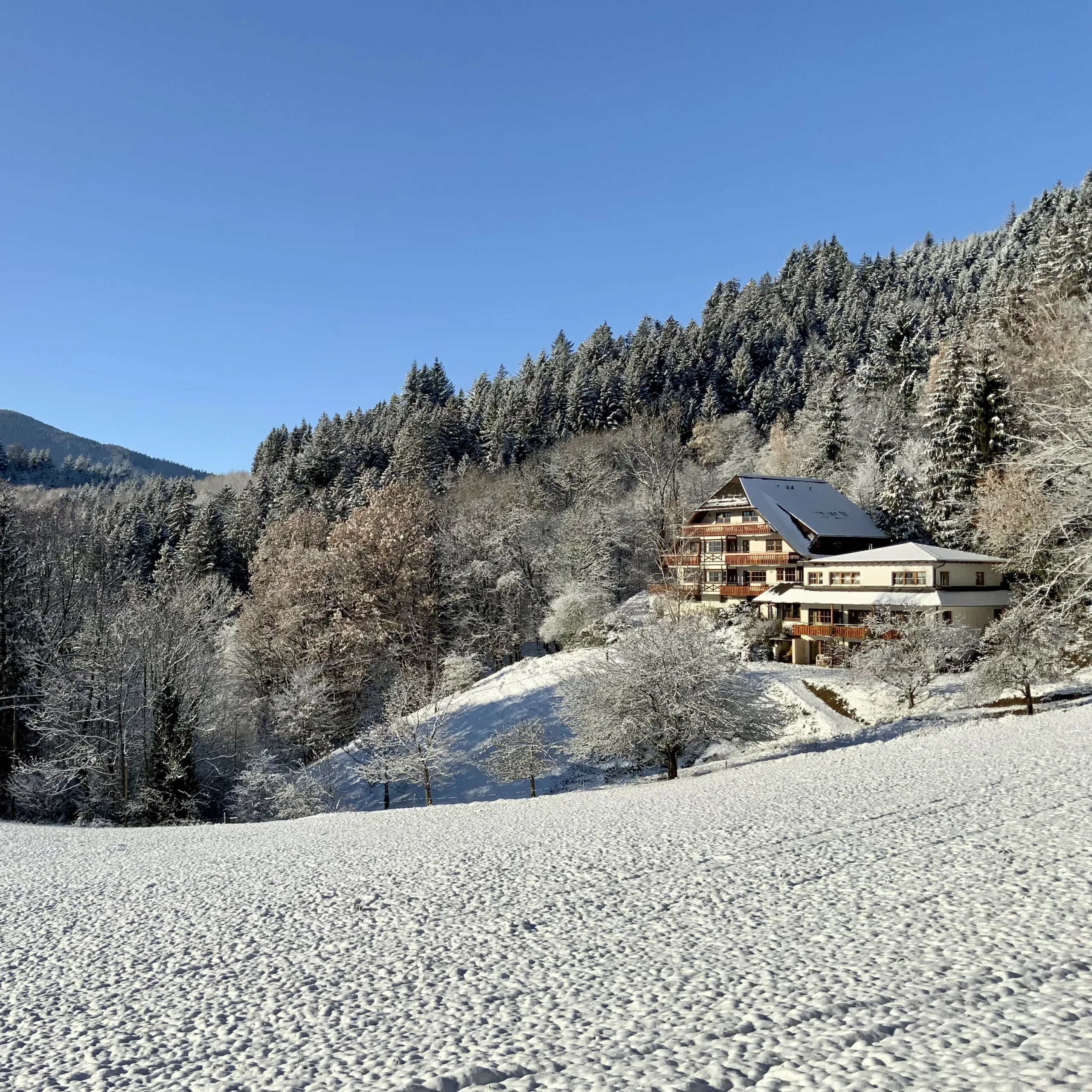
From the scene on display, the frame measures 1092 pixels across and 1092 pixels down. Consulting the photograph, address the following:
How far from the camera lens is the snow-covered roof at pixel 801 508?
42.7m

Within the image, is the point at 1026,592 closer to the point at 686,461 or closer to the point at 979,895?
the point at 979,895

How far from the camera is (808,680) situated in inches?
1233

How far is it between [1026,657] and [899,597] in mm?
10748

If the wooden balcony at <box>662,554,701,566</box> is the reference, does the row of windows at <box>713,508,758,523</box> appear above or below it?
above

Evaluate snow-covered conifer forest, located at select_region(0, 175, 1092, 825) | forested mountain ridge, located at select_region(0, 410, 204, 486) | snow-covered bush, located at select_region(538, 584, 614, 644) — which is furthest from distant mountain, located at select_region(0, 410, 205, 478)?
snow-covered bush, located at select_region(538, 584, 614, 644)

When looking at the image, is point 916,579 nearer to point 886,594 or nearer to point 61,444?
point 886,594

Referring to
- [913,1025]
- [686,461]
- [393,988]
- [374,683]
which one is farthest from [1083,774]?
[686,461]

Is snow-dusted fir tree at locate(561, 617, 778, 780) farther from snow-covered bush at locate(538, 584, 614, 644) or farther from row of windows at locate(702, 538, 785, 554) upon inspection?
row of windows at locate(702, 538, 785, 554)

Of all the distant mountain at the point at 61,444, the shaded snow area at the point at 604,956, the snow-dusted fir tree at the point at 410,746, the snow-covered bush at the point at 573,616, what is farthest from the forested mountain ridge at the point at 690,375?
the distant mountain at the point at 61,444

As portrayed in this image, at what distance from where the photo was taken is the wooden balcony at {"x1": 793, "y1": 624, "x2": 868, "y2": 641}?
3406cm

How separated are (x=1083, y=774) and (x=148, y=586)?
46404 mm

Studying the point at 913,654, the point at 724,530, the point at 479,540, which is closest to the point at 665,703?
the point at 913,654

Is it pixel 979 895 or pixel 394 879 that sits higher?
pixel 979 895

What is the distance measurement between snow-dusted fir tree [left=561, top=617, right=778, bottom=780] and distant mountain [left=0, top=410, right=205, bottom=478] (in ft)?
558
